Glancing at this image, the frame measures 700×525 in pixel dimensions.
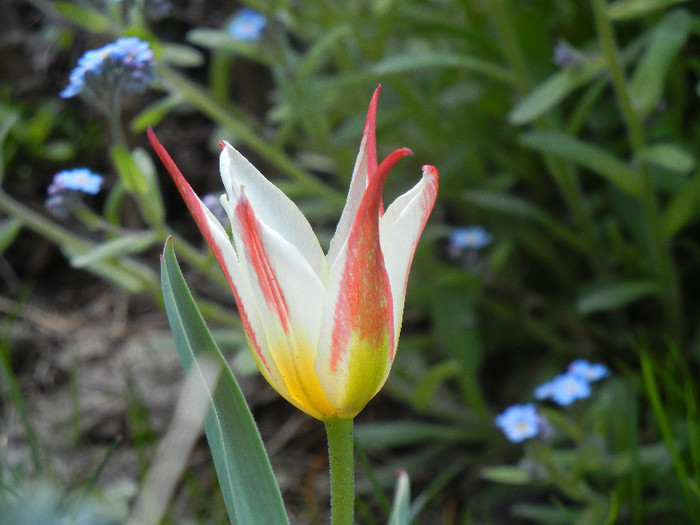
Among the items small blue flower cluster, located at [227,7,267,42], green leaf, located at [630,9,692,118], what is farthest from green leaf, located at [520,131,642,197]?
small blue flower cluster, located at [227,7,267,42]

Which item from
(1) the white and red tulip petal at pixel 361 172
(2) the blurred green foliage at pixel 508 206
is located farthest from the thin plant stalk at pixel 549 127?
(1) the white and red tulip petal at pixel 361 172

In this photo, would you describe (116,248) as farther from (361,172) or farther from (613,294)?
(613,294)

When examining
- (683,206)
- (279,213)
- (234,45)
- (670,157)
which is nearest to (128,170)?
(234,45)

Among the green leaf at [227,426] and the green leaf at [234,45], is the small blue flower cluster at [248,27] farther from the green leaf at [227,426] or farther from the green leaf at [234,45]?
the green leaf at [227,426]

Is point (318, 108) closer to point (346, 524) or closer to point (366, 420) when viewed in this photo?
point (366, 420)

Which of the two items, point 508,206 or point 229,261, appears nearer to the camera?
point 229,261

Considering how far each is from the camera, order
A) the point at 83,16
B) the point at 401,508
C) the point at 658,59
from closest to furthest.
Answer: the point at 401,508
the point at 658,59
the point at 83,16

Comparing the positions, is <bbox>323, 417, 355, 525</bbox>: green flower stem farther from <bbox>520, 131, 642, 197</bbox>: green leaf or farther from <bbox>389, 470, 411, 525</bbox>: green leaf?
<bbox>520, 131, 642, 197</bbox>: green leaf
